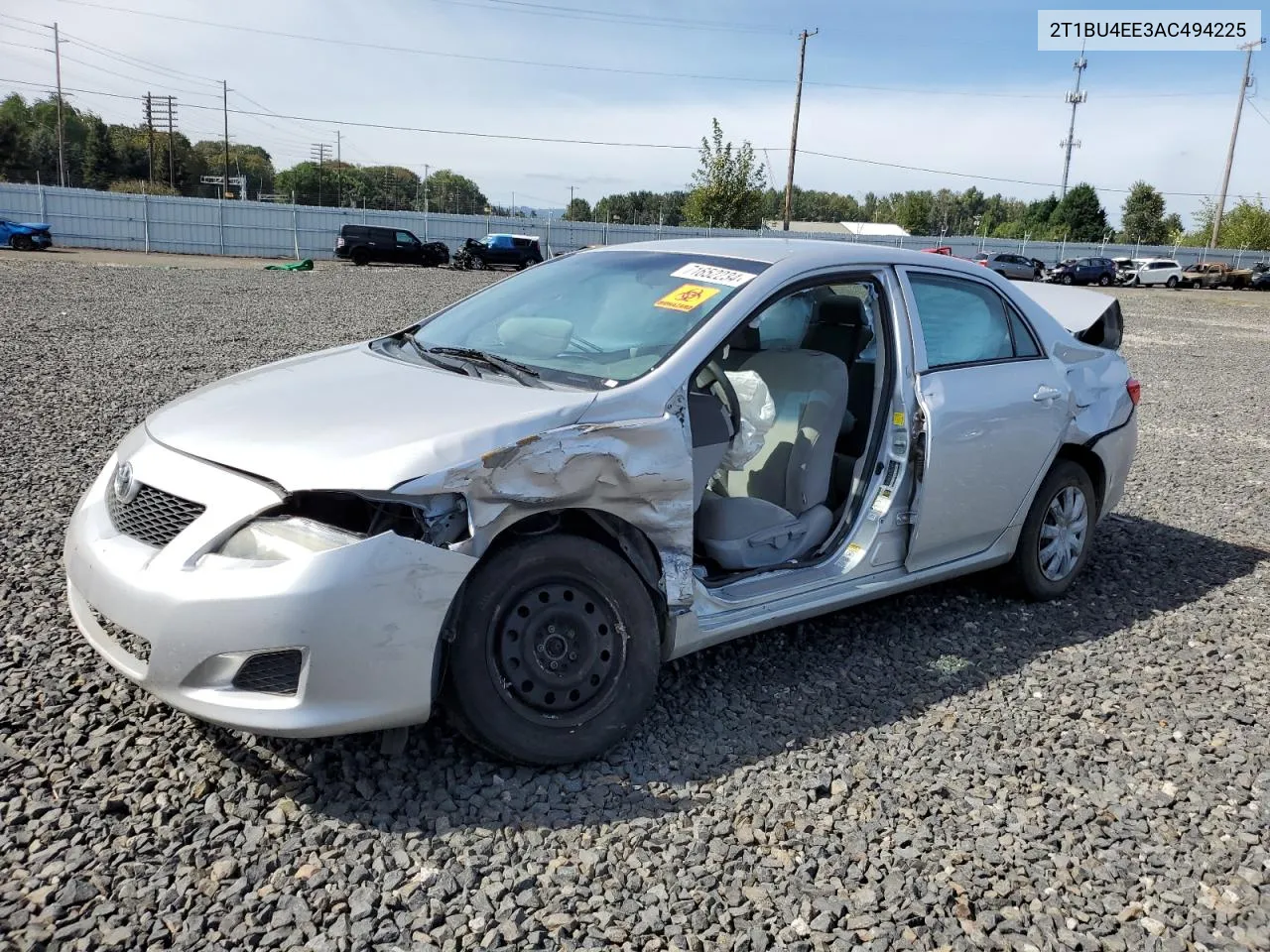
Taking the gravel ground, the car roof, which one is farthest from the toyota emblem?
the car roof

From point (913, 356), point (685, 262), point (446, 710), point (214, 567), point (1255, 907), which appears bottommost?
point (1255, 907)

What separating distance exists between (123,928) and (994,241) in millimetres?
59489

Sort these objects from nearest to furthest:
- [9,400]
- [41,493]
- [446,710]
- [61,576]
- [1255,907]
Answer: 1. [1255,907]
2. [446,710]
3. [61,576]
4. [41,493]
5. [9,400]

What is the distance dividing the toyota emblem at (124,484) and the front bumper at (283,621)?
0.90 feet

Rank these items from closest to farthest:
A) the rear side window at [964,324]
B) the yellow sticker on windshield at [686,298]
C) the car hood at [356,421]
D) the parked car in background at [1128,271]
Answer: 1. the car hood at [356,421]
2. the yellow sticker on windshield at [686,298]
3. the rear side window at [964,324]
4. the parked car in background at [1128,271]

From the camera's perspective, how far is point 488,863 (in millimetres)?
2604

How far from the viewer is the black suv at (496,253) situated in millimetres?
34531

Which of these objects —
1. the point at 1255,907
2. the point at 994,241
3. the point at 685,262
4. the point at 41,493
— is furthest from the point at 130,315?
the point at 994,241

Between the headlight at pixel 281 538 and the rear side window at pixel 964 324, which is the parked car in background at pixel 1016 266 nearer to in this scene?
the rear side window at pixel 964 324

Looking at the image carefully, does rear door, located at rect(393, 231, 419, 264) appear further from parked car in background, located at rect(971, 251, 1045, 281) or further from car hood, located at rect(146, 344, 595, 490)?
car hood, located at rect(146, 344, 595, 490)

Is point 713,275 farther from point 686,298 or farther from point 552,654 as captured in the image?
point 552,654

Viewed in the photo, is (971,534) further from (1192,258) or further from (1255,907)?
(1192,258)

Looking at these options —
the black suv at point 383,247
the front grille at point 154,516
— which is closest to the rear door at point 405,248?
the black suv at point 383,247

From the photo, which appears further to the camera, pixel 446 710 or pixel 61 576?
pixel 61 576
